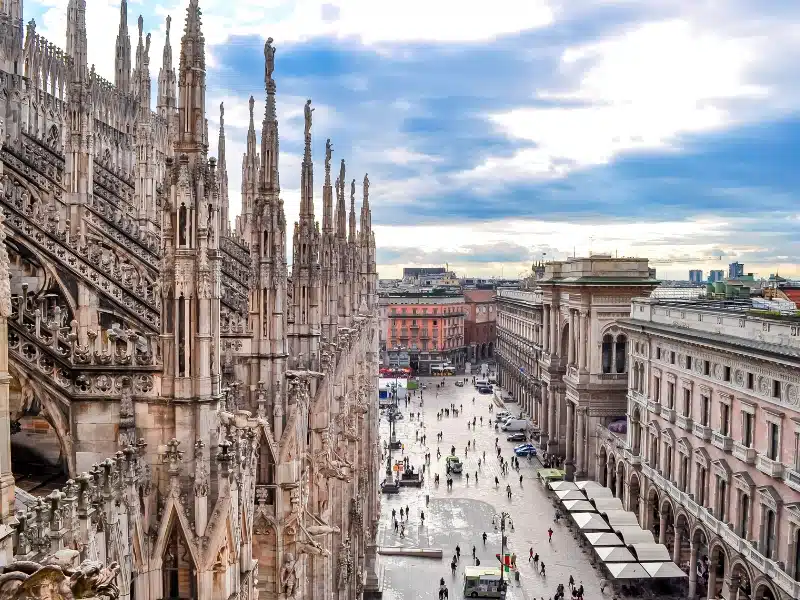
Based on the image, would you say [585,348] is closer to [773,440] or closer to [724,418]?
[724,418]

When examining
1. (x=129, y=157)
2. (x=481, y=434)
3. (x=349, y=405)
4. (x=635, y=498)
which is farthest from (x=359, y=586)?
(x=481, y=434)

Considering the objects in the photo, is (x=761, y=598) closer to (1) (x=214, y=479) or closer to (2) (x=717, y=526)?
(2) (x=717, y=526)

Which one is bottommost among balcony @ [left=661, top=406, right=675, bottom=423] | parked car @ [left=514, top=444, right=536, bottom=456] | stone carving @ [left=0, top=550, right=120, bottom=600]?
parked car @ [left=514, top=444, right=536, bottom=456]

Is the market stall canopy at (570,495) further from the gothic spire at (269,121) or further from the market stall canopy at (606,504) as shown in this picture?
the gothic spire at (269,121)

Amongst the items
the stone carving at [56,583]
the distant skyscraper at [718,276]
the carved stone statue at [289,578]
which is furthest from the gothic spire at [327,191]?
the distant skyscraper at [718,276]

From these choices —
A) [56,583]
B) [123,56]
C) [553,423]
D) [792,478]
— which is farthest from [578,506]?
[56,583]

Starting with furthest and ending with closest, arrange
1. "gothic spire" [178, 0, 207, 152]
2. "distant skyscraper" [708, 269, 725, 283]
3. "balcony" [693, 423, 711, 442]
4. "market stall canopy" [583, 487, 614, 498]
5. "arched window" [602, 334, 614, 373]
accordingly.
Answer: "distant skyscraper" [708, 269, 725, 283]
"arched window" [602, 334, 614, 373]
"market stall canopy" [583, 487, 614, 498]
"balcony" [693, 423, 711, 442]
"gothic spire" [178, 0, 207, 152]

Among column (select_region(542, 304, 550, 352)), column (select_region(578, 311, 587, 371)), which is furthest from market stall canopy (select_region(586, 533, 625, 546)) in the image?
column (select_region(542, 304, 550, 352))

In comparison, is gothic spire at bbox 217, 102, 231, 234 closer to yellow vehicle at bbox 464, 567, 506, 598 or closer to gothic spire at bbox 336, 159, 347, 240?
gothic spire at bbox 336, 159, 347, 240
